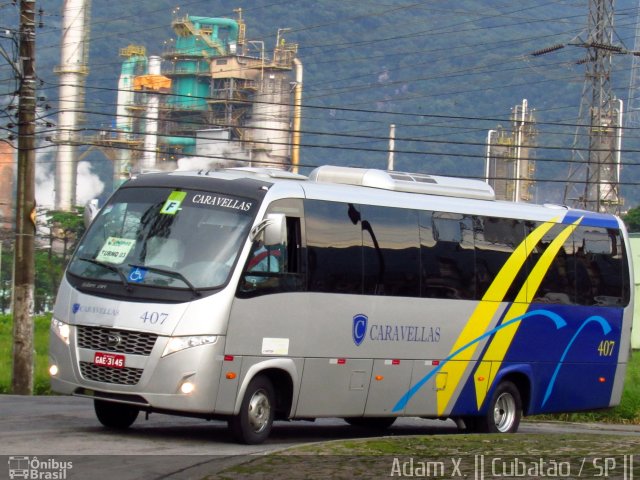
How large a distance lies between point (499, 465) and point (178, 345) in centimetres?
379

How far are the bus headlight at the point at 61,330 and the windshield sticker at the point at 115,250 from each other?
761 millimetres

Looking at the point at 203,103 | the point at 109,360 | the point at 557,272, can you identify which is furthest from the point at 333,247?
the point at 203,103

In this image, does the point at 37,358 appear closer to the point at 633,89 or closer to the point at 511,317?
the point at 511,317

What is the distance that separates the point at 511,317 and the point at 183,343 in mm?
5470

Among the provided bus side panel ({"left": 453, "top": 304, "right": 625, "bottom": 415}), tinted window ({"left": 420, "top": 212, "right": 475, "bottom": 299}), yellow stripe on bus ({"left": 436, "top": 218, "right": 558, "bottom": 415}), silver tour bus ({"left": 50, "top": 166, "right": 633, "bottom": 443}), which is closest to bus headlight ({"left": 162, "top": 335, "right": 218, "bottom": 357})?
silver tour bus ({"left": 50, "top": 166, "right": 633, "bottom": 443})

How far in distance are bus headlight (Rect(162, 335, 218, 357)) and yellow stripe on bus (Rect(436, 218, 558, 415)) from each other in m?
4.04

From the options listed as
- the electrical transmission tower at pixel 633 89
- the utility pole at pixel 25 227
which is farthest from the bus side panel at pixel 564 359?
the electrical transmission tower at pixel 633 89

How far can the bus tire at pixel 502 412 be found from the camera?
55.5 ft

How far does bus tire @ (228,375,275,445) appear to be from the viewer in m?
13.5

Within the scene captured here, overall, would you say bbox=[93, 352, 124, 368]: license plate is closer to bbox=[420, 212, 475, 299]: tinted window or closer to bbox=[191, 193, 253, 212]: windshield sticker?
bbox=[191, 193, 253, 212]: windshield sticker

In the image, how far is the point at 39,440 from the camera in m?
12.5

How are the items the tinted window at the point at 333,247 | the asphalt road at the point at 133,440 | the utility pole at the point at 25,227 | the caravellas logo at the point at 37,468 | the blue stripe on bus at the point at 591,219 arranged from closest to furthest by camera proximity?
the caravellas logo at the point at 37,468 < the asphalt road at the point at 133,440 < the tinted window at the point at 333,247 < the blue stripe on bus at the point at 591,219 < the utility pole at the point at 25,227

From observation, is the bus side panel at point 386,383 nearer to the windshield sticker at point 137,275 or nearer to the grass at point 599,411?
the windshield sticker at point 137,275

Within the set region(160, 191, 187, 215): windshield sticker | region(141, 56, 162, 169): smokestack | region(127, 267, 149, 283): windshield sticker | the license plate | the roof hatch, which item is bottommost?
the license plate
